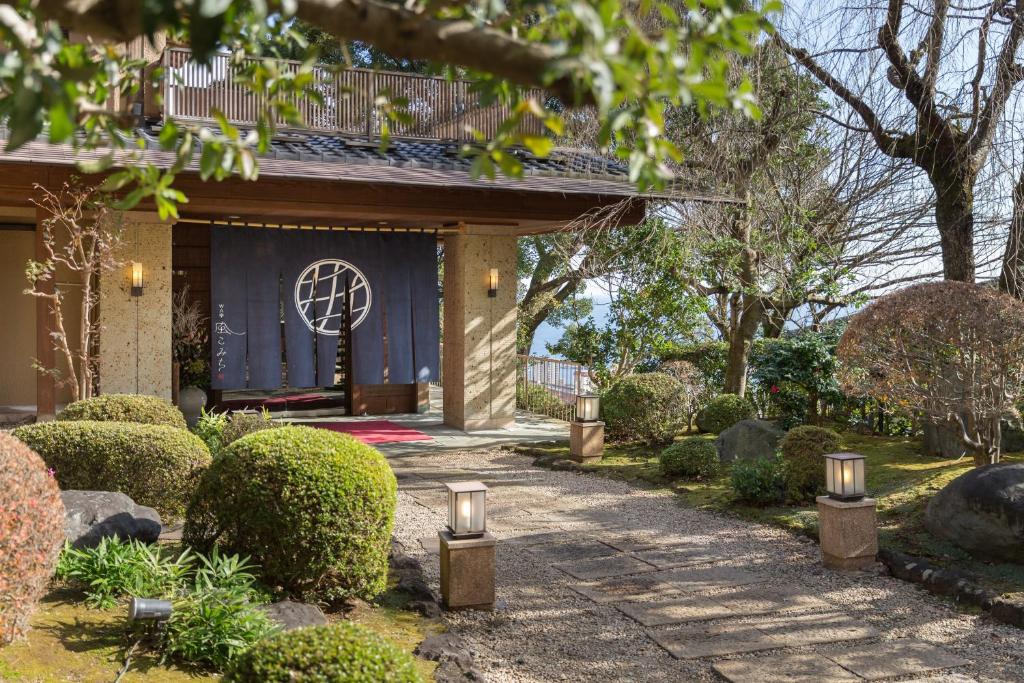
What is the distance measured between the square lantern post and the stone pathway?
8.10 ft

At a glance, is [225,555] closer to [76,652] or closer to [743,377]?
[76,652]

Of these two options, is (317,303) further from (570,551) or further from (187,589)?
(187,589)

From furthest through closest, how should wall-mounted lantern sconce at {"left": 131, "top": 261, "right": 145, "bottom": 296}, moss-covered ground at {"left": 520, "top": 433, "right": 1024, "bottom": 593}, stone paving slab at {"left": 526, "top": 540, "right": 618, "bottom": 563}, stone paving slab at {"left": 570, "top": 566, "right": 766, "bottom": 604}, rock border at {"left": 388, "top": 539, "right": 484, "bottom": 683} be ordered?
wall-mounted lantern sconce at {"left": 131, "top": 261, "right": 145, "bottom": 296}, stone paving slab at {"left": 526, "top": 540, "right": 618, "bottom": 563}, moss-covered ground at {"left": 520, "top": 433, "right": 1024, "bottom": 593}, stone paving slab at {"left": 570, "top": 566, "right": 766, "bottom": 604}, rock border at {"left": 388, "top": 539, "right": 484, "bottom": 683}

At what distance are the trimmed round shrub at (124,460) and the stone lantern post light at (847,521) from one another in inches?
179

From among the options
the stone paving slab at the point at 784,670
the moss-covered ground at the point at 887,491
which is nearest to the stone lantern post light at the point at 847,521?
the moss-covered ground at the point at 887,491

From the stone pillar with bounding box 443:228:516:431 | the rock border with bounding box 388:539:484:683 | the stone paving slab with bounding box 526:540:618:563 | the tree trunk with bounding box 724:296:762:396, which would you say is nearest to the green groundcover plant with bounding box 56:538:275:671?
the rock border with bounding box 388:539:484:683

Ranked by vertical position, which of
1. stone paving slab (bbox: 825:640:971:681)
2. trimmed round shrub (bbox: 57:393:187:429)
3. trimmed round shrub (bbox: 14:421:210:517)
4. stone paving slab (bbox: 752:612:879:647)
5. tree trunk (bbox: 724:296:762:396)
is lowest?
stone paving slab (bbox: 825:640:971:681)

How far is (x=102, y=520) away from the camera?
5.19 metres

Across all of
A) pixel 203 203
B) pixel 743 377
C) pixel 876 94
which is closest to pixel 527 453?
pixel 743 377

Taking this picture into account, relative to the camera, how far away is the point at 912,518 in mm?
7422

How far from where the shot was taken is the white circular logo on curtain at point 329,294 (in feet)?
40.8

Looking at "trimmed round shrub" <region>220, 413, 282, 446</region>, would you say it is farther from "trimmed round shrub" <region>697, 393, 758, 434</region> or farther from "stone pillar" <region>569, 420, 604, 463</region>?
"trimmed round shrub" <region>697, 393, 758, 434</region>

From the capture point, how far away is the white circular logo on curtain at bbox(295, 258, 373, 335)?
Answer: 40.8 ft

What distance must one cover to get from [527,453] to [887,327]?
5104mm
